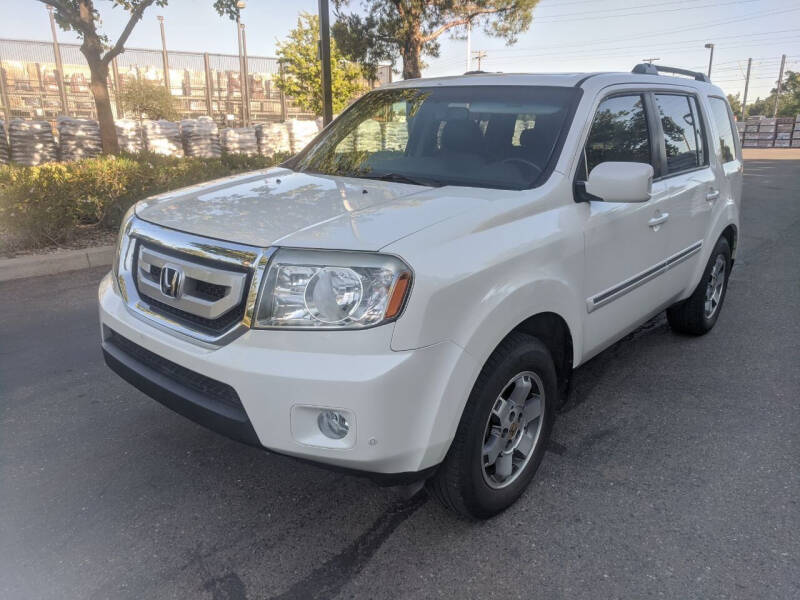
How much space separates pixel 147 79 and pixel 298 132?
8.19 meters

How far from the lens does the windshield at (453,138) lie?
2.94m

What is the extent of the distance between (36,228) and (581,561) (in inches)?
252

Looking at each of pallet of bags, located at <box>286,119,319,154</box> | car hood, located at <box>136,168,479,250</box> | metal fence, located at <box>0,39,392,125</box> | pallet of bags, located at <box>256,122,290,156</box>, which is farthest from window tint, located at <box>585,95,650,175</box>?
metal fence, located at <box>0,39,392,125</box>

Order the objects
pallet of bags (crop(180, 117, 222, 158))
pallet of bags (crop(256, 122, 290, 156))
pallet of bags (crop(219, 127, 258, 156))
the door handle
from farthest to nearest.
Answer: pallet of bags (crop(256, 122, 290, 156)) < pallet of bags (crop(219, 127, 258, 156)) < pallet of bags (crop(180, 117, 222, 158)) < the door handle

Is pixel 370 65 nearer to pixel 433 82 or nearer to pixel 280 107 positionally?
pixel 280 107

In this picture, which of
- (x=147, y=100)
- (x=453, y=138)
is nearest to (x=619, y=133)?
(x=453, y=138)

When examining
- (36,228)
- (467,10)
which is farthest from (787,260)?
(467,10)

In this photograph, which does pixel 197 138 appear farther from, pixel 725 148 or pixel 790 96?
pixel 790 96

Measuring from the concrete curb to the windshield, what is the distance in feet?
10.9

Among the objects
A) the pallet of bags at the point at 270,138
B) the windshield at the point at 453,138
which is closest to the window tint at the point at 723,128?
the windshield at the point at 453,138

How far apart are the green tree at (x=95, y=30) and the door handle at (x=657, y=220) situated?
969 cm

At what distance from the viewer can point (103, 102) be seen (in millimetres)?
10914

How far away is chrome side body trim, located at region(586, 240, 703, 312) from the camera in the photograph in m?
3.00

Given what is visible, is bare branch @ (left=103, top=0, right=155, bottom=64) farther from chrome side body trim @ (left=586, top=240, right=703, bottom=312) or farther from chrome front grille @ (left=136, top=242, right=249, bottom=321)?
chrome side body trim @ (left=586, top=240, right=703, bottom=312)
